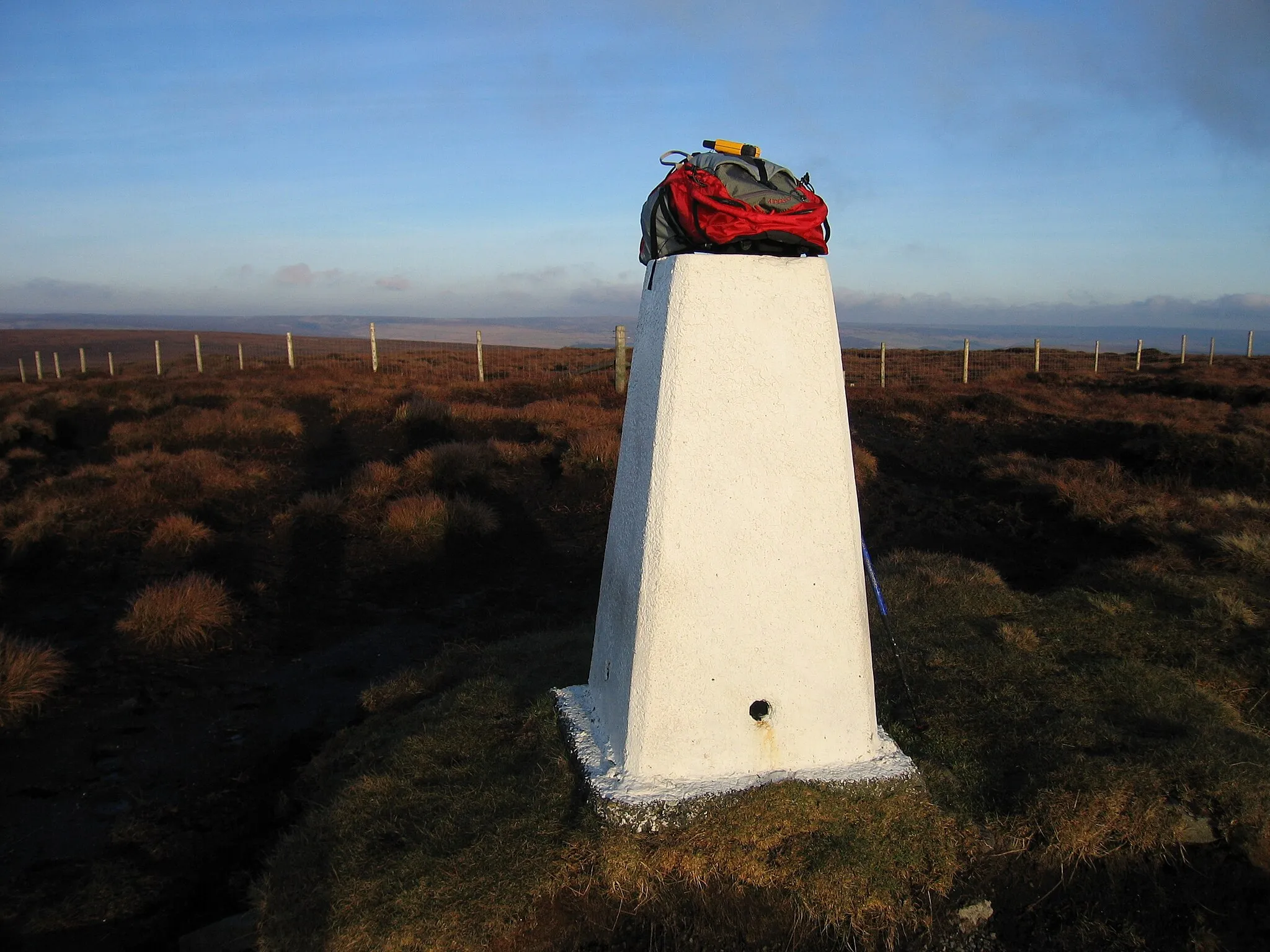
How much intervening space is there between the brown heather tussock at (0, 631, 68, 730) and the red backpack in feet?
16.4

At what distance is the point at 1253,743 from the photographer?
12.7 feet

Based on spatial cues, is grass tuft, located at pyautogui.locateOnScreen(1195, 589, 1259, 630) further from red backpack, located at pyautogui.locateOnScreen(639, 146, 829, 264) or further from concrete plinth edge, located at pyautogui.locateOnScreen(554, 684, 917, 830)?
red backpack, located at pyautogui.locateOnScreen(639, 146, 829, 264)

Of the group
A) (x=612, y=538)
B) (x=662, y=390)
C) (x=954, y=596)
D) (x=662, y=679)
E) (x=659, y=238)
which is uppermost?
(x=659, y=238)

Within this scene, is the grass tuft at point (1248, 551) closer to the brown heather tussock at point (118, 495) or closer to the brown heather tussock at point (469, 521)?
the brown heather tussock at point (469, 521)

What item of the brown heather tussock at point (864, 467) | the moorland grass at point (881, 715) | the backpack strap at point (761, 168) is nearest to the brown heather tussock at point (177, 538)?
the moorland grass at point (881, 715)

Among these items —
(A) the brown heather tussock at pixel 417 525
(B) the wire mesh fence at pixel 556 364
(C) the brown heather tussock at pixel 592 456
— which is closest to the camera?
(A) the brown heather tussock at pixel 417 525

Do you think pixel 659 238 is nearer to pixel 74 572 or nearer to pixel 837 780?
pixel 837 780

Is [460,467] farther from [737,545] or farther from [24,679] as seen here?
[737,545]

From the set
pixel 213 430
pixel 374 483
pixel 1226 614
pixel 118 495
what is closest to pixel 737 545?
pixel 1226 614

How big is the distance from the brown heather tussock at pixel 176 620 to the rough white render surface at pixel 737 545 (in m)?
4.56

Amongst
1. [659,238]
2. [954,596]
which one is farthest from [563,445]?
[659,238]

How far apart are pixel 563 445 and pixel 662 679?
9933 millimetres

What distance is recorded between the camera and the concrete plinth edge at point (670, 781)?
318cm

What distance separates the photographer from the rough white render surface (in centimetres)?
321
